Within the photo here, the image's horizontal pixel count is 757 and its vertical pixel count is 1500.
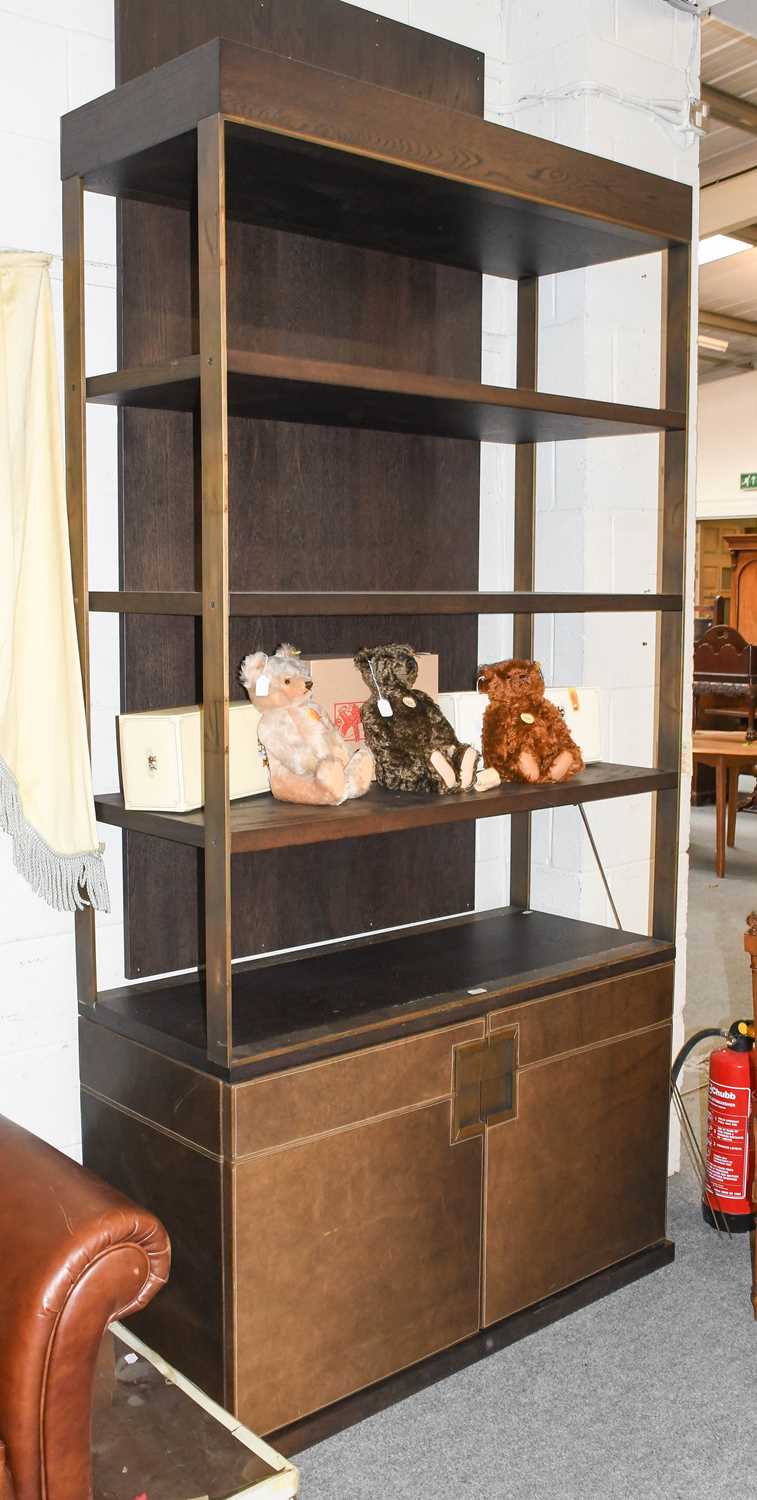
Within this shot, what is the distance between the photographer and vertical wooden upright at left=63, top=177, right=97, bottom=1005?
2.01m

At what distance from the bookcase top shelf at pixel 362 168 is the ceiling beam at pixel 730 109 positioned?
348 centimetres

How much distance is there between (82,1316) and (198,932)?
37.8 inches

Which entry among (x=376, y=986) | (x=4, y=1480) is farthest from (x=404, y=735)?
(x=4, y=1480)

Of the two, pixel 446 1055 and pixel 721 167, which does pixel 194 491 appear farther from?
pixel 721 167

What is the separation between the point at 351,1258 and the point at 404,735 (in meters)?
0.83

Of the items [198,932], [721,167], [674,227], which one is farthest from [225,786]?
[721,167]

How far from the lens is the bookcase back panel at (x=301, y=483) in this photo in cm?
216

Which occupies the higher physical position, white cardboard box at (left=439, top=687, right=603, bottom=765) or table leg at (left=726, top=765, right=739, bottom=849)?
white cardboard box at (left=439, top=687, right=603, bottom=765)

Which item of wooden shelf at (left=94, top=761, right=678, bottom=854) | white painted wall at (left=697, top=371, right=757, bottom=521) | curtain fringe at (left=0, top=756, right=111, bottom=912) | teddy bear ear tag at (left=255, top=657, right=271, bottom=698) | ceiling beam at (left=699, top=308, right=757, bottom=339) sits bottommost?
curtain fringe at (left=0, top=756, right=111, bottom=912)

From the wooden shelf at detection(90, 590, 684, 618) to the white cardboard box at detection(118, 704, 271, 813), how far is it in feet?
0.54

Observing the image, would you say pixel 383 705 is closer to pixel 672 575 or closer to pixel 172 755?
pixel 172 755

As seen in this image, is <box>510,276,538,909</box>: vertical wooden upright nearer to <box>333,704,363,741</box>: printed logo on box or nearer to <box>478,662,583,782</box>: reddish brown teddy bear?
<box>478,662,583,782</box>: reddish brown teddy bear

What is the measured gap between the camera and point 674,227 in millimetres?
2338

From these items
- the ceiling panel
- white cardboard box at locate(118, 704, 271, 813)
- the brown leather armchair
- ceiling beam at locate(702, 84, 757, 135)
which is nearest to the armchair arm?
the brown leather armchair
